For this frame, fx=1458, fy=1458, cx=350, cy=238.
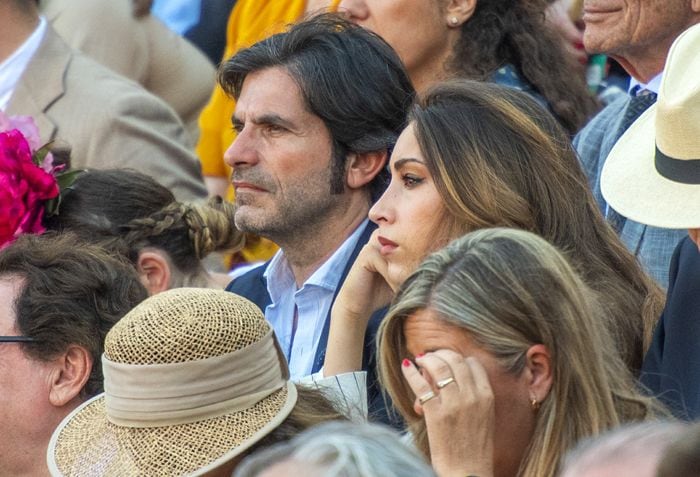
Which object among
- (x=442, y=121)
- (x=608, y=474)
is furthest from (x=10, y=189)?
(x=608, y=474)

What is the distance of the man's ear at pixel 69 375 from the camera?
12.2 ft

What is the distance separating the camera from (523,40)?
5.35 meters

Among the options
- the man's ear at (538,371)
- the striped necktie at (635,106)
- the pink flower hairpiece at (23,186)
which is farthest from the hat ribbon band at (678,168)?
the pink flower hairpiece at (23,186)

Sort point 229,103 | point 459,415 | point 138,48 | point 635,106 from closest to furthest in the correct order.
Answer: point 459,415, point 635,106, point 229,103, point 138,48

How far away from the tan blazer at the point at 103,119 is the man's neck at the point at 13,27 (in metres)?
0.11

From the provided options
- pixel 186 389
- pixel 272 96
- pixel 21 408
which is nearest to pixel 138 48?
pixel 272 96

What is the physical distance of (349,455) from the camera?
207cm

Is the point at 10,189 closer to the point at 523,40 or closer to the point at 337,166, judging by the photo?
the point at 337,166

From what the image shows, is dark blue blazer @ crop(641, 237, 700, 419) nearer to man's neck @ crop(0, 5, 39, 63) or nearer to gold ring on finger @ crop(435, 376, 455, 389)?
gold ring on finger @ crop(435, 376, 455, 389)

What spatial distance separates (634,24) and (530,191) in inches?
42.7

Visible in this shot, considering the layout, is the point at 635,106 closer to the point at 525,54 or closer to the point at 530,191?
the point at 525,54

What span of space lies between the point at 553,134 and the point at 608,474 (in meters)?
2.22

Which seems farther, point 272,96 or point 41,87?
point 41,87

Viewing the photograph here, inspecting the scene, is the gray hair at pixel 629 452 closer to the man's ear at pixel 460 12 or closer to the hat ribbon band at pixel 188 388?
the hat ribbon band at pixel 188 388
